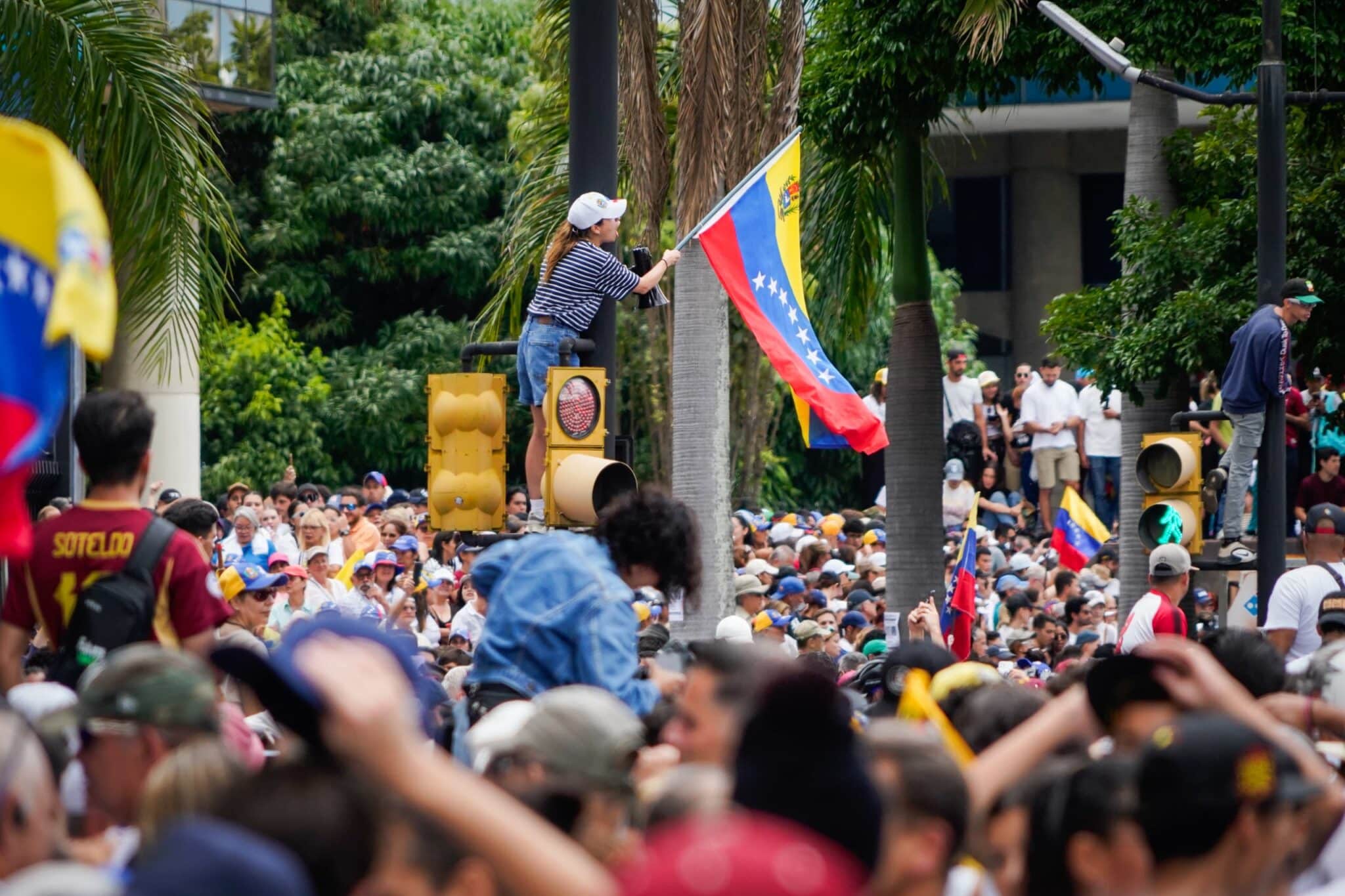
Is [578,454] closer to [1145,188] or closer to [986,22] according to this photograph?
[986,22]

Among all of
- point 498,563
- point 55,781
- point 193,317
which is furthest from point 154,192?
point 55,781

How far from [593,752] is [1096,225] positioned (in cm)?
3638

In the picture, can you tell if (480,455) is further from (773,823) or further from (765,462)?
(765,462)

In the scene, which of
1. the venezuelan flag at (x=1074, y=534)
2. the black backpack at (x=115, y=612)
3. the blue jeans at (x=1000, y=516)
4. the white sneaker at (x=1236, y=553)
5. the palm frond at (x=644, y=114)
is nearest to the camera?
the black backpack at (x=115, y=612)

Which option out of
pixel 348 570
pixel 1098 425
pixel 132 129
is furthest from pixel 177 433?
pixel 132 129

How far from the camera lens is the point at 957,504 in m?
22.1

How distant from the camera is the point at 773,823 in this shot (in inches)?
122

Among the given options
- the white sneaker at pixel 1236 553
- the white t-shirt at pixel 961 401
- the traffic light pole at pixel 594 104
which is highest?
the traffic light pole at pixel 594 104

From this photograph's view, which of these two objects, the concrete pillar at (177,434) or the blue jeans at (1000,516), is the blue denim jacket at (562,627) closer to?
the concrete pillar at (177,434)

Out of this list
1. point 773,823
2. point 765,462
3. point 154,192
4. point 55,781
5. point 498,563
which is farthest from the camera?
point 765,462

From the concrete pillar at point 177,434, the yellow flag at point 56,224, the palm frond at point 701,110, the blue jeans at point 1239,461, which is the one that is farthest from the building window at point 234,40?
the yellow flag at point 56,224

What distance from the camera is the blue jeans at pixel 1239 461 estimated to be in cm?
1230

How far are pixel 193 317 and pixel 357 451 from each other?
20005mm

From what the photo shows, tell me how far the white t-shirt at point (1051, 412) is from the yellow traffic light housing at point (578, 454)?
15719mm
